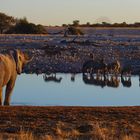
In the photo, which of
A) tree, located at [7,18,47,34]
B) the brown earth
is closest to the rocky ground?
tree, located at [7,18,47,34]

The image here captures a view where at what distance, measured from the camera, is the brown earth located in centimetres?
1310

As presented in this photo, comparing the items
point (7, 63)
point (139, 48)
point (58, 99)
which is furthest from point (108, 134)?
point (139, 48)

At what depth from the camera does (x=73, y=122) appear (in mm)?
14406

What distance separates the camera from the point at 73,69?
116 feet

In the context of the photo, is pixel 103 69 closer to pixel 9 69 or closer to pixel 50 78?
pixel 50 78

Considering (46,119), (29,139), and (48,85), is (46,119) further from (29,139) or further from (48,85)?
(48,85)

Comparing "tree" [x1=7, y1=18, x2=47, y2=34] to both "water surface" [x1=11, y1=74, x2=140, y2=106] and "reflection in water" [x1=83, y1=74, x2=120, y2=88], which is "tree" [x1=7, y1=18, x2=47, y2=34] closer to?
"reflection in water" [x1=83, y1=74, x2=120, y2=88]

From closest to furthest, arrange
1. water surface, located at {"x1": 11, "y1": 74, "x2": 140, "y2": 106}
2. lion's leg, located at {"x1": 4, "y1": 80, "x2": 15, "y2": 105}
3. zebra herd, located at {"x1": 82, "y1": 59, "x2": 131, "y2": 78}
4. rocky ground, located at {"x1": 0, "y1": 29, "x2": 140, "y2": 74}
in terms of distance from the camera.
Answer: lion's leg, located at {"x1": 4, "y1": 80, "x2": 15, "y2": 105} → water surface, located at {"x1": 11, "y1": 74, "x2": 140, "y2": 106} → zebra herd, located at {"x1": 82, "y1": 59, "x2": 131, "y2": 78} → rocky ground, located at {"x1": 0, "y1": 29, "x2": 140, "y2": 74}

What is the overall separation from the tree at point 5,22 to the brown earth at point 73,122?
174ft

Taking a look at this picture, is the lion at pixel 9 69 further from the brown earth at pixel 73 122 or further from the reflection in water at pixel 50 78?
the reflection in water at pixel 50 78

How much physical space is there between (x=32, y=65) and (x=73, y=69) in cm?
224

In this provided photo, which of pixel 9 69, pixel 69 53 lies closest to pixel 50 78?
pixel 69 53

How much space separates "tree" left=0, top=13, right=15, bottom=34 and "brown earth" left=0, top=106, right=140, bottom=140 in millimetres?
53152

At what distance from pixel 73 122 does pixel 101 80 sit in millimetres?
15522
